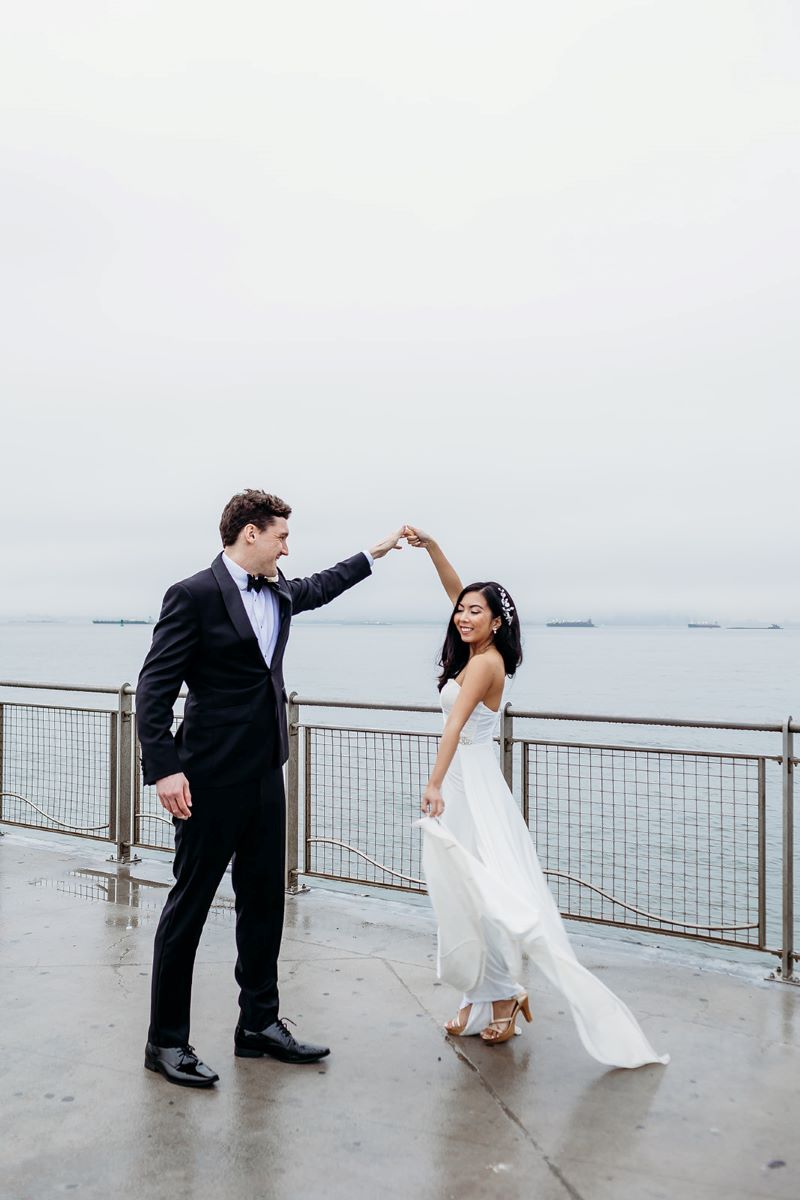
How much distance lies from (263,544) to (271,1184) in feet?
7.31

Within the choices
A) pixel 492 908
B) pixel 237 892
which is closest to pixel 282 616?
pixel 237 892

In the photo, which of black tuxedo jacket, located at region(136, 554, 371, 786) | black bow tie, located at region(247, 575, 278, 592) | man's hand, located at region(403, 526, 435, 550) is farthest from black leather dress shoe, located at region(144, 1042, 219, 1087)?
man's hand, located at region(403, 526, 435, 550)

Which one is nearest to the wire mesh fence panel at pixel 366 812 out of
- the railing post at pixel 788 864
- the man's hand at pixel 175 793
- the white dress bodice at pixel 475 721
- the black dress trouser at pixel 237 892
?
the white dress bodice at pixel 475 721

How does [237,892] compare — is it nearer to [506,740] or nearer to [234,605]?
[234,605]

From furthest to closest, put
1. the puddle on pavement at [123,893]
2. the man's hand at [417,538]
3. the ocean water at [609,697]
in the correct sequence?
1. the ocean water at [609,697]
2. the puddle on pavement at [123,893]
3. the man's hand at [417,538]

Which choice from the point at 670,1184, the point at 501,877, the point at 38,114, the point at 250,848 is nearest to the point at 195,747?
the point at 250,848

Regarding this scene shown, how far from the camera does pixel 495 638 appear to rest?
424cm

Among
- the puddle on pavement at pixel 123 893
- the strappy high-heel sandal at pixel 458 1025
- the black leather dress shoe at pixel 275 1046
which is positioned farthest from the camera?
the puddle on pavement at pixel 123 893

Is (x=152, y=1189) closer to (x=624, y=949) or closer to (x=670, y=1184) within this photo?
(x=670, y=1184)

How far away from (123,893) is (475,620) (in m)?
3.52

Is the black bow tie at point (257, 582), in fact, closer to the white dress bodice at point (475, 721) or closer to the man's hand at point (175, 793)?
the man's hand at point (175, 793)

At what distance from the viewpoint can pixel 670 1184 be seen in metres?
2.94

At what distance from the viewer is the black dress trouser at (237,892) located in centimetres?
370

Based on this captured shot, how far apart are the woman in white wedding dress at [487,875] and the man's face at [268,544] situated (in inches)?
33.8
